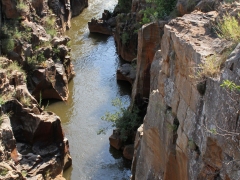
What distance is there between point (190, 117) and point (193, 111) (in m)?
0.19

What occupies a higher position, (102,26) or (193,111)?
(102,26)

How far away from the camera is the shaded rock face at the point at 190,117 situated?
694cm

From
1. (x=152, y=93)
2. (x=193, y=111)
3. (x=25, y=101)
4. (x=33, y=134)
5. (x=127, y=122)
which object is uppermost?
(x=193, y=111)

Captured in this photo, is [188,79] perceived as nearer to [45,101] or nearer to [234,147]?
[234,147]

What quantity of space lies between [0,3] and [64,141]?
31.4ft

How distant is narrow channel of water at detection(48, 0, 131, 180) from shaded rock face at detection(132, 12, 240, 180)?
5781 mm

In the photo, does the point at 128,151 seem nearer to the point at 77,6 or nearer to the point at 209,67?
the point at 209,67

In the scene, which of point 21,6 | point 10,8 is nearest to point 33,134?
point 10,8

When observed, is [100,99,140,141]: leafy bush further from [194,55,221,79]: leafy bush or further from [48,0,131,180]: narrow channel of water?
[194,55,221,79]: leafy bush

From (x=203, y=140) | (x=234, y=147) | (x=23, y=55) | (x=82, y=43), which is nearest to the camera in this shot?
(x=234, y=147)

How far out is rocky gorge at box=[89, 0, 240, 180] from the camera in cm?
697

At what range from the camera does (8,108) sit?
53.9 feet

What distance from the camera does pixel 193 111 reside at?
27.2ft

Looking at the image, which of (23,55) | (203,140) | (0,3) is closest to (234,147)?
(203,140)
